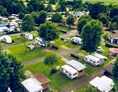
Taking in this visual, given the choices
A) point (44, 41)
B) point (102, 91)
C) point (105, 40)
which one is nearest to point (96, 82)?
point (102, 91)

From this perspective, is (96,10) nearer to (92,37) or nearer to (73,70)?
(92,37)

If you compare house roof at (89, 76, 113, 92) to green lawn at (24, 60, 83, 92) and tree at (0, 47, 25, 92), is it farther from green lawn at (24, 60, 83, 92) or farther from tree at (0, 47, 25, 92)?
tree at (0, 47, 25, 92)

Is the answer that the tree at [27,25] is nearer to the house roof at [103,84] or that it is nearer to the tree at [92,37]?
the tree at [92,37]

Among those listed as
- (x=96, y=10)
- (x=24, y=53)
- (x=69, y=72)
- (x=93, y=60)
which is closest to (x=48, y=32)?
(x=24, y=53)

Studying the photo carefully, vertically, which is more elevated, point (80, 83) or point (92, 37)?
point (92, 37)

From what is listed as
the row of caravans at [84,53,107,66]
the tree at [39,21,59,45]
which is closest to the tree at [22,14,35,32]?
the tree at [39,21,59,45]

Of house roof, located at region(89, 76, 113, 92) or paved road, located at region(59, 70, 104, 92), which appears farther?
paved road, located at region(59, 70, 104, 92)
